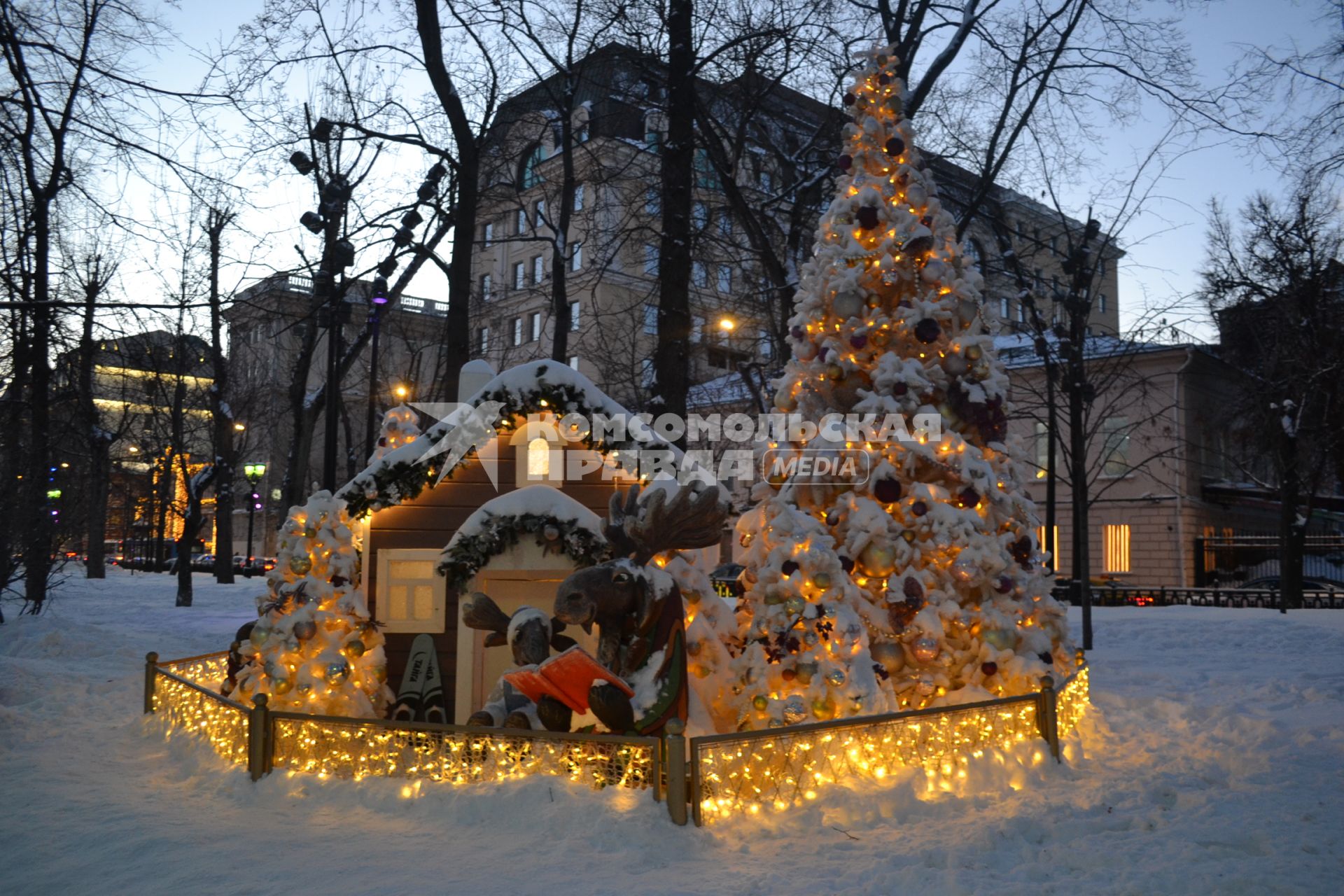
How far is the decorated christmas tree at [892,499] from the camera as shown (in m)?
7.41

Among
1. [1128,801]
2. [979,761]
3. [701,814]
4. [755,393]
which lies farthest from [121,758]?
[755,393]

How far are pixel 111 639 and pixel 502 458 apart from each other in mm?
9714

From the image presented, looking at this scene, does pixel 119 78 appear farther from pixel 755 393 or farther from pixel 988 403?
pixel 755 393

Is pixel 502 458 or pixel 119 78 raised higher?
pixel 119 78

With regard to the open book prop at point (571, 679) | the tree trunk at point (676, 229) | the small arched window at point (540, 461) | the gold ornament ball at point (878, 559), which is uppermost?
the tree trunk at point (676, 229)

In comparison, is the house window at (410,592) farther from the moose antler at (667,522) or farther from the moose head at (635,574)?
the moose antler at (667,522)

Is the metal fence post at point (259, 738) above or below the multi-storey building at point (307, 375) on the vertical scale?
below

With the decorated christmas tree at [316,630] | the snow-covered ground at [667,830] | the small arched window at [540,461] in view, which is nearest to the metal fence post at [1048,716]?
the snow-covered ground at [667,830]

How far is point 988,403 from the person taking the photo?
8945 mm

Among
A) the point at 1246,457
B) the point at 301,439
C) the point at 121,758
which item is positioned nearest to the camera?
the point at 121,758

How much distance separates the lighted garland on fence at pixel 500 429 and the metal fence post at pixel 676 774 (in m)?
3.13

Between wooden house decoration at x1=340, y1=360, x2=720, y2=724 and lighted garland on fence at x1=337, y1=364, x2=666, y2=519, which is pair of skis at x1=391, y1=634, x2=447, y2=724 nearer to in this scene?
wooden house decoration at x1=340, y1=360, x2=720, y2=724

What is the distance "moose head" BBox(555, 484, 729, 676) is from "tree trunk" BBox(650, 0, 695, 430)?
485 centimetres

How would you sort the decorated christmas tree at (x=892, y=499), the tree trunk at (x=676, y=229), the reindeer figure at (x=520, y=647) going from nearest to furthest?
the reindeer figure at (x=520, y=647) < the decorated christmas tree at (x=892, y=499) < the tree trunk at (x=676, y=229)
